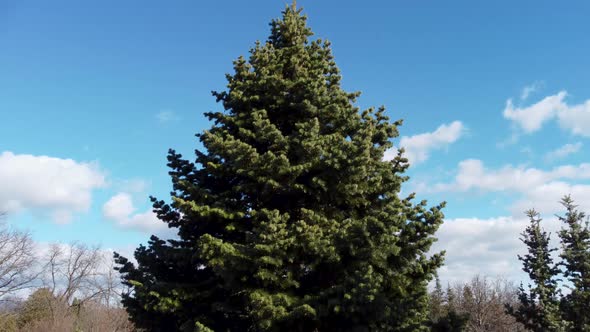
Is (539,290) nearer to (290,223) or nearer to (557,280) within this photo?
(557,280)

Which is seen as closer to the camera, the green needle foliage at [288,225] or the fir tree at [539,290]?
the green needle foliage at [288,225]

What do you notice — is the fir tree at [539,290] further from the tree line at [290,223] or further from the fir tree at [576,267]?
the tree line at [290,223]

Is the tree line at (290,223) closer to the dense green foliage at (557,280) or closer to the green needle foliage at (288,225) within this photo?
the green needle foliage at (288,225)

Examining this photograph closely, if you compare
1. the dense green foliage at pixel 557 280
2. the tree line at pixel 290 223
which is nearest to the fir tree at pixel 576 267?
the dense green foliage at pixel 557 280

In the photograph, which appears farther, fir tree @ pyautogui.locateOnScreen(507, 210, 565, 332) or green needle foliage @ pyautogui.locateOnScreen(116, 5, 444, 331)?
fir tree @ pyautogui.locateOnScreen(507, 210, 565, 332)

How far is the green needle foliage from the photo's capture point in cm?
835

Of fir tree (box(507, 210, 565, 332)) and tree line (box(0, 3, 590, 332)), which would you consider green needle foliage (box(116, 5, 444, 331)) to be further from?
fir tree (box(507, 210, 565, 332))

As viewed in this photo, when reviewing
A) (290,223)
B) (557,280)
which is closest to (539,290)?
(557,280)

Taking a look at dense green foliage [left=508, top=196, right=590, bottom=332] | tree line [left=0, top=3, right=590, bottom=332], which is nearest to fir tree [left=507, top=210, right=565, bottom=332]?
dense green foliage [left=508, top=196, right=590, bottom=332]

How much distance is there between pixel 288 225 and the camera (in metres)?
9.79

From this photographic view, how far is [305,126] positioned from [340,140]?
841mm

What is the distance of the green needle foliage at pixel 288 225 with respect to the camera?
8.35 metres

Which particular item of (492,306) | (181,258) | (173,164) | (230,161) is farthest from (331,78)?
(492,306)

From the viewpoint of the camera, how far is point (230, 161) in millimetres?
10406
